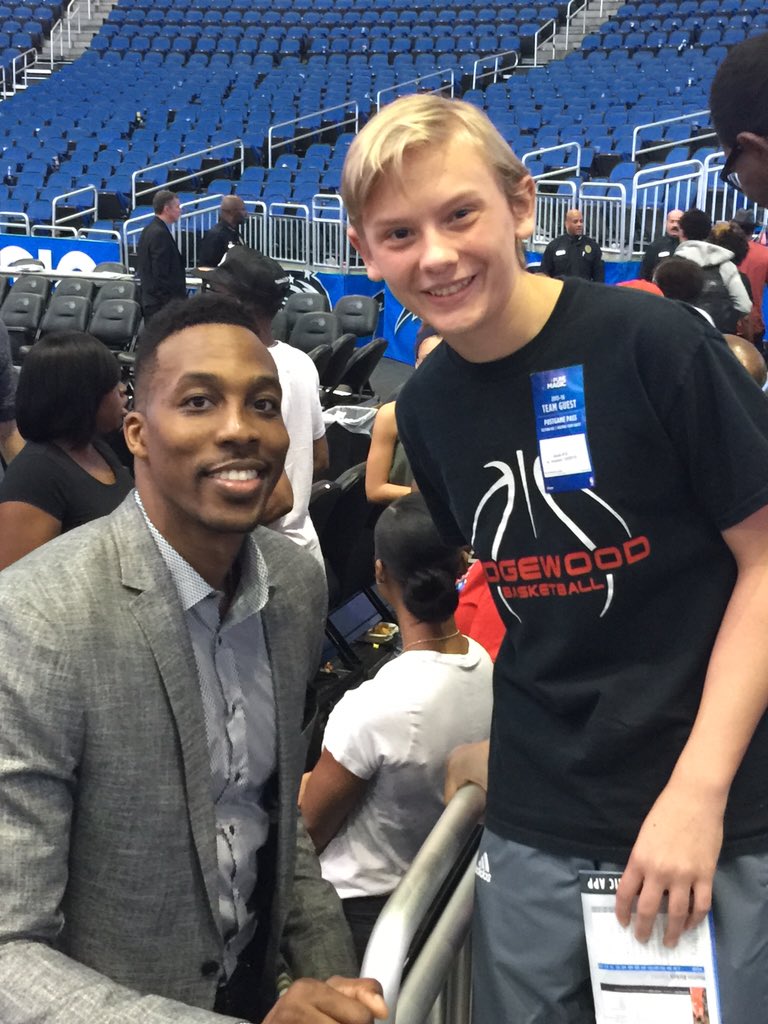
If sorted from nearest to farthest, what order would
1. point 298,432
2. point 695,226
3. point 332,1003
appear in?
1. point 332,1003
2. point 298,432
3. point 695,226

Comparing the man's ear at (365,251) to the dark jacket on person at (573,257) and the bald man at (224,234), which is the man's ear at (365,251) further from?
the bald man at (224,234)

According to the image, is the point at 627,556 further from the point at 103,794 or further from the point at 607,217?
the point at 607,217

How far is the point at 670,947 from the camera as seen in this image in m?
1.17

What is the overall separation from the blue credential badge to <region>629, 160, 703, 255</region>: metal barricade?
391 inches

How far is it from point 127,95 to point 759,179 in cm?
1930

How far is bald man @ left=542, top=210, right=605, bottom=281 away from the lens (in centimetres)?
933

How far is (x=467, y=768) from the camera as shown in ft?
4.86

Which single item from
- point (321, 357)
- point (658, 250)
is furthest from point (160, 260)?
point (658, 250)

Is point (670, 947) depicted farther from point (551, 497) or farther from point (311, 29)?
point (311, 29)

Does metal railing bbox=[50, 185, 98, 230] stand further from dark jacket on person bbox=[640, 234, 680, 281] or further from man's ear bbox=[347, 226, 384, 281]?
man's ear bbox=[347, 226, 384, 281]

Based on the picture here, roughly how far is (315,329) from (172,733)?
7.43m

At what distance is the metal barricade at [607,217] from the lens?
1110cm

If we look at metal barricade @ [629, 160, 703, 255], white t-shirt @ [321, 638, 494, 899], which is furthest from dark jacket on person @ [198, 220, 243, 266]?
white t-shirt @ [321, 638, 494, 899]

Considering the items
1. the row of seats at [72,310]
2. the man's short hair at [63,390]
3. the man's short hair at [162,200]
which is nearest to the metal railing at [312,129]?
the row of seats at [72,310]
